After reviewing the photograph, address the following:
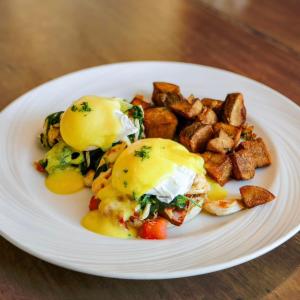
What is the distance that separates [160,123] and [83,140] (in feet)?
1.11

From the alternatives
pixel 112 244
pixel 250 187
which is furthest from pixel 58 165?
pixel 250 187

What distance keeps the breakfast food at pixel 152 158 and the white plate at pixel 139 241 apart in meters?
0.05

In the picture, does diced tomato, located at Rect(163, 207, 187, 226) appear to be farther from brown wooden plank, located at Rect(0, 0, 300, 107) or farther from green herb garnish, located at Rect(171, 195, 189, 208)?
brown wooden plank, located at Rect(0, 0, 300, 107)

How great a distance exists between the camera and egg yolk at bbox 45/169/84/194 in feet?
5.52

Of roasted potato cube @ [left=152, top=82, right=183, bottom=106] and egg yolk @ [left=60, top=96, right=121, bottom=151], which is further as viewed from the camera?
roasted potato cube @ [left=152, top=82, right=183, bottom=106]

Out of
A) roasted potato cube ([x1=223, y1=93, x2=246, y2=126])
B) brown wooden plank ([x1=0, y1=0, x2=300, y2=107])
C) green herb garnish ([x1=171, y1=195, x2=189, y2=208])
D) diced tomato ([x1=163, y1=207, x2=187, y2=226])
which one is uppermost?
roasted potato cube ([x1=223, y1=93, x2=246, y2=126])

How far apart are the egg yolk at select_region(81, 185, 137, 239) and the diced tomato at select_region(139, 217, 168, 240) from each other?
31 millimetres

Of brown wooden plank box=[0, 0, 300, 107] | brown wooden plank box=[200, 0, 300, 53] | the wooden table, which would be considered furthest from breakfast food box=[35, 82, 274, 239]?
brown wooden plank box=[200, 0, 300, 53]

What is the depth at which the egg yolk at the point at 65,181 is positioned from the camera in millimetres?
1684

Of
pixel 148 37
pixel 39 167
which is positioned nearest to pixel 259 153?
pixel 39 167

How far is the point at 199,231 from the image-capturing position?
1512 millimetres

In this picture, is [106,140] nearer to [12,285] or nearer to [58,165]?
[58,165]

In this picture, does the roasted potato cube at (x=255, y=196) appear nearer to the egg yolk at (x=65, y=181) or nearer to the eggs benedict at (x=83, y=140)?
the eggs benedict at (x=83, y=140)

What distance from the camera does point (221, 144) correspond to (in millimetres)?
1799
